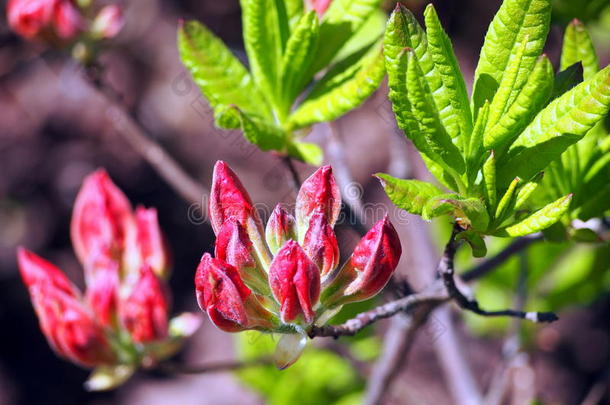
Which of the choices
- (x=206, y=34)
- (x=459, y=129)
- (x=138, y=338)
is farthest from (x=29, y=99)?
(x=459, y=129)

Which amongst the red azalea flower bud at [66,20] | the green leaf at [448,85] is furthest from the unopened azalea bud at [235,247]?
the red azalea flower bud at [66,20]

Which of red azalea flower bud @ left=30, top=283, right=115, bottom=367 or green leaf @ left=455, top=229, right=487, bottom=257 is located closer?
green leaf @ left=455, top=229, right=487, bottom=257

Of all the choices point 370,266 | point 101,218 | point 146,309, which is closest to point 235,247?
point 370,266

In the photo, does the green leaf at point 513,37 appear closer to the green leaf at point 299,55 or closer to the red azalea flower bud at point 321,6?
the green leaf at point 299,55

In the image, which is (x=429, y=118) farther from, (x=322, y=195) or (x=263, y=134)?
(x=263, y=134)

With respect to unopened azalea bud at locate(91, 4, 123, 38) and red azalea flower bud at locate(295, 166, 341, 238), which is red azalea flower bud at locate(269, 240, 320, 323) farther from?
unopened azalea bud at locate(91, 4, 123, 38)

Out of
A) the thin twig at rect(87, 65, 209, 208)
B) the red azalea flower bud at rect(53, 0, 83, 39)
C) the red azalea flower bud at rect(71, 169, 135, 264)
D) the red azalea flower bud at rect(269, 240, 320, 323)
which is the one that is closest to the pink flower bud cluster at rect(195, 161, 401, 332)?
the red azalea flower bud at rect(269, 240, 320, 323)

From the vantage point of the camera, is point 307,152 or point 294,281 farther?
point 307,152
